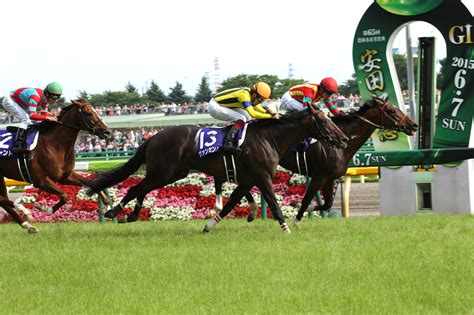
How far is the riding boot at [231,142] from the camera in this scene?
30.3 ft

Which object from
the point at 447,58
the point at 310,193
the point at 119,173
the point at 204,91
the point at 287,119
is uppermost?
the point at 447,58

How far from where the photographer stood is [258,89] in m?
9.32

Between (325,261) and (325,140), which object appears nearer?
(325,261)

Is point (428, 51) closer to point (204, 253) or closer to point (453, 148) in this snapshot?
point (453, 148)

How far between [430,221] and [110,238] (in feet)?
12.5

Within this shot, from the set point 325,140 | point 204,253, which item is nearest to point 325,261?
point 204,253

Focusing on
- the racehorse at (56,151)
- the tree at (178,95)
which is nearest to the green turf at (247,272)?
the racehorse at (56,151)

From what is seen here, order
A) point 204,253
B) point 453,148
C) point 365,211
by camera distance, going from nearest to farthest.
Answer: point 204,253 → point 453,148 → point 365,211

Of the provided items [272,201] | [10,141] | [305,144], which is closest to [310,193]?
[305,144]

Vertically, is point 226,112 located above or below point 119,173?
above

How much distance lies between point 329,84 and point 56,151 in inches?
133

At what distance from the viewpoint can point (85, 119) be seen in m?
10.0

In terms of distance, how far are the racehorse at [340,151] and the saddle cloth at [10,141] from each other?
2.32 meters

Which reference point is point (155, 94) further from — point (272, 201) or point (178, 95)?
point (272, 201)
